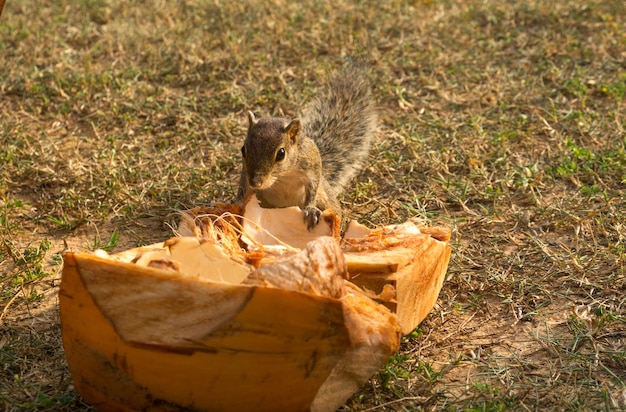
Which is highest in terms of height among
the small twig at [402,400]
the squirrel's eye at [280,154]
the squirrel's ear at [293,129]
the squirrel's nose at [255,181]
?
the squirrel's ear at [293,129]

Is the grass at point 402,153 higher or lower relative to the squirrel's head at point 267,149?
lower

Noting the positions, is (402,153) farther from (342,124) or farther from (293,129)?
(293,129)

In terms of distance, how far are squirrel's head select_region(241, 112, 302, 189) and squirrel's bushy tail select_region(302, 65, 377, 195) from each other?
1.62 feet

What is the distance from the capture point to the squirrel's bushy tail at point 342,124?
4320 mm

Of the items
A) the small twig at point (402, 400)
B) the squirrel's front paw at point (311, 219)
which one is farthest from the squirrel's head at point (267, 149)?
the small twig at point (402, 400)

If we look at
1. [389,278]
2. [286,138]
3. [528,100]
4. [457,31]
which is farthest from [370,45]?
[389,278]

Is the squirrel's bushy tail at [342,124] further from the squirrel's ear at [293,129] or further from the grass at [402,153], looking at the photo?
the squirrel's ear at [293,129]

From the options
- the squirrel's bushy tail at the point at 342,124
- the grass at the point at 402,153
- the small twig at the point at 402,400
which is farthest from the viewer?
the squirrel's bushy tail at the point at 342,124

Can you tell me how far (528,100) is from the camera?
16.9ft

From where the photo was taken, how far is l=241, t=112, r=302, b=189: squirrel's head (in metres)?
3.65

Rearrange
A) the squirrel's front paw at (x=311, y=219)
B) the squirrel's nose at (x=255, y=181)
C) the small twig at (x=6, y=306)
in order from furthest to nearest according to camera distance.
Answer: the squirrel's nose at (x=255, y=181) → the small twig at (x=6, y=306) → the squirrel's front paw at (x=311, y=219)

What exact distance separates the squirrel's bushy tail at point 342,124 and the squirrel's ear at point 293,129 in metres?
0.44

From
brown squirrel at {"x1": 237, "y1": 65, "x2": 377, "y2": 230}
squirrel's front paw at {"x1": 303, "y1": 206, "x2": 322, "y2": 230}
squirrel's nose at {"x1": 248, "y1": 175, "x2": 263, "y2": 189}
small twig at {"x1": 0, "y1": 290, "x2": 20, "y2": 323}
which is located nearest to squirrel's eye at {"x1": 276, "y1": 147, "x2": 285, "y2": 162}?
brown squirrel at {"x1": 237, "y1": 65, "x2": 377, "y2": 230}

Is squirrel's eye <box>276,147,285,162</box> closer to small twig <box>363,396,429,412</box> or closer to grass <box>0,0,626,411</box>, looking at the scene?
grass <box>0,0,626,411</box>
